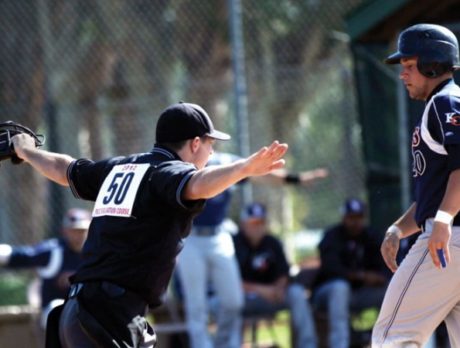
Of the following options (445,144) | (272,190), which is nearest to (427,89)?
(445,144)

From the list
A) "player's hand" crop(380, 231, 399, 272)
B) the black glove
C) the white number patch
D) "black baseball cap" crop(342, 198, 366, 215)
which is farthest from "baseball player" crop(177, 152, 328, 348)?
the white number patch

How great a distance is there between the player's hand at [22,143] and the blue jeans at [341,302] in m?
4.13

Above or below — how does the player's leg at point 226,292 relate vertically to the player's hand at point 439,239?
below

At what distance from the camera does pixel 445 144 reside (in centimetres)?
459

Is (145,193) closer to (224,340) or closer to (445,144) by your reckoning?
(445,144)

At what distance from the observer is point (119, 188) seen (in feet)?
15.1

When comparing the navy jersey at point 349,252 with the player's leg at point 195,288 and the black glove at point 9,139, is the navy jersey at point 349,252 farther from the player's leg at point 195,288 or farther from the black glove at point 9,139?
the black glove at point 9,139

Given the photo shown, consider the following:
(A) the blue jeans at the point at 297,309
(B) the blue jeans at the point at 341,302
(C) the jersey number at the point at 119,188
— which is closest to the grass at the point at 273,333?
(A) the blue jeans at the point at 297,309

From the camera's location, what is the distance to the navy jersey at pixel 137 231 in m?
4.56

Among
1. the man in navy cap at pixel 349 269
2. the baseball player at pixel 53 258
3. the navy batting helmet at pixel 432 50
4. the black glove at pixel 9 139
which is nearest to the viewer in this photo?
the navy batting helmet at pixel 432 50

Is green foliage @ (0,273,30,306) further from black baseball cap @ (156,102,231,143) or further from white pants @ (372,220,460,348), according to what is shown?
white pants @ (372,220,460,348)

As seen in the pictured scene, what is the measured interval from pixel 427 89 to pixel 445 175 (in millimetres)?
447

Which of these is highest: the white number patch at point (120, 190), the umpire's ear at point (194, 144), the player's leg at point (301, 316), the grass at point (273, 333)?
the umpire's ear at point (194, 144)

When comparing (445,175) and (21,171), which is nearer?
(445,175)
